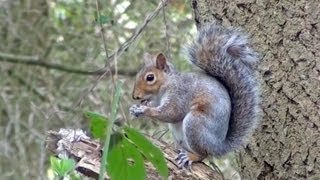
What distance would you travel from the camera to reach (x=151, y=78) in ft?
7.20

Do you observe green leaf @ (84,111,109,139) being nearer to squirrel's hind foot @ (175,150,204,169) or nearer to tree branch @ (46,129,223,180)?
tree branch @ (46,129,223,180)

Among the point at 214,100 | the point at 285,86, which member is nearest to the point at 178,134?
the point at 214,100

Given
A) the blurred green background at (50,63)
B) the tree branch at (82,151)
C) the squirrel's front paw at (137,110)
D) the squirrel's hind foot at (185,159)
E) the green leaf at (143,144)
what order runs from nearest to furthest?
1. the green leaf at (143,144)
2. the tree branch at (82,151)
3. the squirrel's hind foot at (185,159)
4. the squirrel's front paw at (137,110)
5. the blurred green background at (50,63)

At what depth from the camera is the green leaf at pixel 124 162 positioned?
3.92 feet

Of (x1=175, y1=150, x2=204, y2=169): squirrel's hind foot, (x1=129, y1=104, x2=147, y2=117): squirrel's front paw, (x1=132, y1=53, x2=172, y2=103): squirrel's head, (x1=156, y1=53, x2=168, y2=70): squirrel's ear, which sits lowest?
(x1=175, y1=150, x2=204, y2=169): squirrel's hind foot

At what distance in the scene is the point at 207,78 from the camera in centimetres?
210

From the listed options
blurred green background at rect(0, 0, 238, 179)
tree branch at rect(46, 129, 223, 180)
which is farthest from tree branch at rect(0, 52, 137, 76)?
tree branch at rect(46, 129, 223, 180)

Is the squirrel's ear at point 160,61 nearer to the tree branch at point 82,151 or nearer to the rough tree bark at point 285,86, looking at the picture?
the rough tree bark at point 285,86

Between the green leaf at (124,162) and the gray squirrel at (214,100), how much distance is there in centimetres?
67

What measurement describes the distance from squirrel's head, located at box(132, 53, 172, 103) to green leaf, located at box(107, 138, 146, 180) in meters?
0.89

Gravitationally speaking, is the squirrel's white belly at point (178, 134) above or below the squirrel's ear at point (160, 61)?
below

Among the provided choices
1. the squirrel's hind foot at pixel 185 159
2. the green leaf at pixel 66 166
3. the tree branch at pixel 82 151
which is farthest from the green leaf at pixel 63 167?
the squirrel's hind foot at pixel 185 159

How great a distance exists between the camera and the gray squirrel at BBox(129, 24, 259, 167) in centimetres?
200

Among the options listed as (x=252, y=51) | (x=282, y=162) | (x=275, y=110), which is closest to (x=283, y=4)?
(x=252, y=51)
